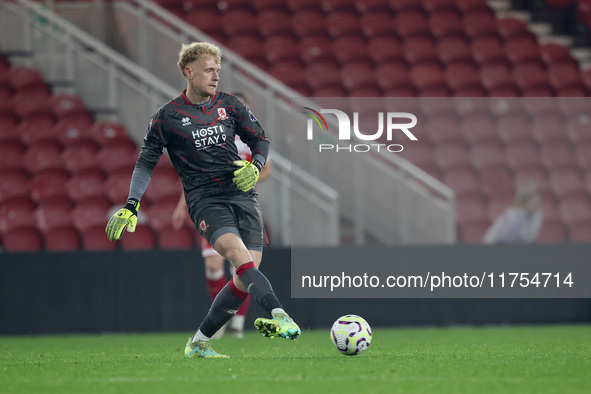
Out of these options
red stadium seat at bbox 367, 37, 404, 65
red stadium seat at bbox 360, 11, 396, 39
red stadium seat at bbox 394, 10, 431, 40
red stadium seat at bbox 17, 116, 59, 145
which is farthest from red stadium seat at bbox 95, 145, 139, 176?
red stadium seat at bbox 394, 10, 431, 40

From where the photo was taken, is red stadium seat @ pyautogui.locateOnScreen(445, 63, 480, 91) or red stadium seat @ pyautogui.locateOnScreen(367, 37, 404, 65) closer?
red stadium seat @ pyautogui.locateOnScreen(445, 63, 480, 91)

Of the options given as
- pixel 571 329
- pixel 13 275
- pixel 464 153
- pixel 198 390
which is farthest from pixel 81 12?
pixel 198 390

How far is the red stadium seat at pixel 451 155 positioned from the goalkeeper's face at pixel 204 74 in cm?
498

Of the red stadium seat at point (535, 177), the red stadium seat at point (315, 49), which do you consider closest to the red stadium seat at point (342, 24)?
the red stadium seat at point (315, 49)

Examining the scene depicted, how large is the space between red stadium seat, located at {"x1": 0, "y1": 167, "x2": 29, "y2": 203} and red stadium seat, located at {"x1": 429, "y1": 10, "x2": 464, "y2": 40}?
6.22 m

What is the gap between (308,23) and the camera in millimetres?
13539

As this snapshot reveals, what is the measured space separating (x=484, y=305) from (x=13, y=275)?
4853 mm

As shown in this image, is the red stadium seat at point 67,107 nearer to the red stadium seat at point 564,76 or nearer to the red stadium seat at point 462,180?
the red stadium seat at point 462,180

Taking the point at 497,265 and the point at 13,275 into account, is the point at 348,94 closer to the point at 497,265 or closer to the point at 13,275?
the point at 497,265

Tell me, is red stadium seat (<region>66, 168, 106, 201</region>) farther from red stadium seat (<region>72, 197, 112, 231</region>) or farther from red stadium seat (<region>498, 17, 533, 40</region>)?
red stadium seat (<region>498, 17, 533, 40</region>)

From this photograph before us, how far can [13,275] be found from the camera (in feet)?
30.5

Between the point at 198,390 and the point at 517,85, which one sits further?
the point at 517,85

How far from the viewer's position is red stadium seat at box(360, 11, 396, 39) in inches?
529

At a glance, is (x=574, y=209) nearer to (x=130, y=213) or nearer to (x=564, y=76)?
(x=564, y=76)
